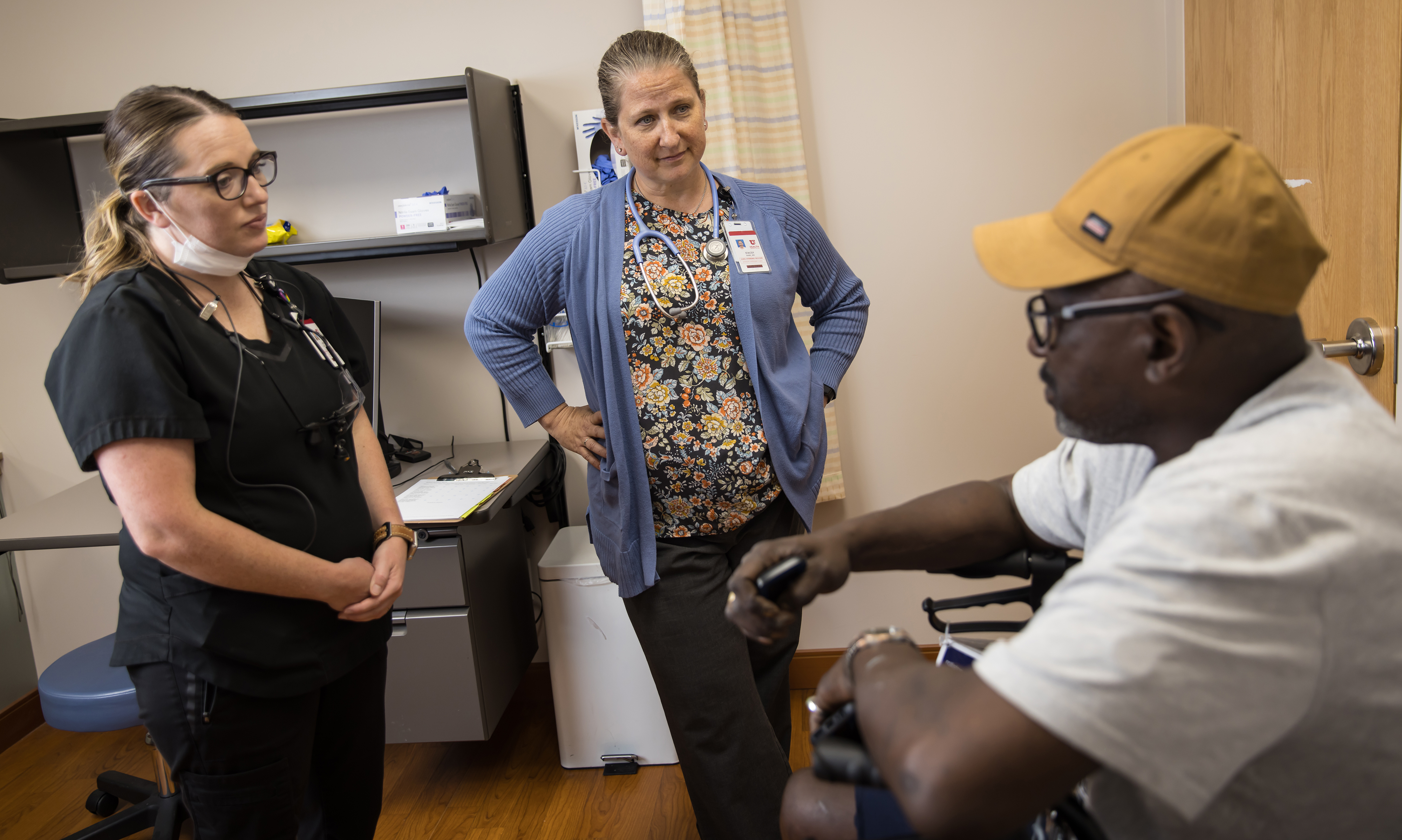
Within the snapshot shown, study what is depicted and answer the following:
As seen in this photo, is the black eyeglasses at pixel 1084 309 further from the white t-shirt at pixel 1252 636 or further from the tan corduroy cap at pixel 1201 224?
the white t-shirt at pixel 1252 636

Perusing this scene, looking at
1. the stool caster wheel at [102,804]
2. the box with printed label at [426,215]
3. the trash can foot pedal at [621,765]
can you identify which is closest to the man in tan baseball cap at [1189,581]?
the trash can foot pedal at [621,765]

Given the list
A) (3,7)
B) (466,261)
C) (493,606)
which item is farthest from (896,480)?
(3,7)

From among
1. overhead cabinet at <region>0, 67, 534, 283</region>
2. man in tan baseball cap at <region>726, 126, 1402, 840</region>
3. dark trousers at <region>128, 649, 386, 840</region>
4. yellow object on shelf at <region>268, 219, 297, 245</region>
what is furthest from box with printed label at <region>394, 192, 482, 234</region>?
man in tan baseball cap at <region>726, 126, 1402, 840</region>

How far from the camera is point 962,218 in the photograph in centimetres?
261

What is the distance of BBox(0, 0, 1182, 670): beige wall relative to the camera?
2523 mm

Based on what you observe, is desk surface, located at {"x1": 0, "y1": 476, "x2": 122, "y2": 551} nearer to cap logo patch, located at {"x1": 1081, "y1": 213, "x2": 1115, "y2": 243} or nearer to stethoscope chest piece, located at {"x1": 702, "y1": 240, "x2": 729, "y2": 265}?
stethoscope chest piece, located at {"x1": 702, "y1": 240, "x2": 729, "y2": 265}

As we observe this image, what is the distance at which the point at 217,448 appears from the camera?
4.19ft

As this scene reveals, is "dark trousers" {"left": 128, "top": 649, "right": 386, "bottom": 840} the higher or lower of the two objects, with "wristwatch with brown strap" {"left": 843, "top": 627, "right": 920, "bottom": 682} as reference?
lower

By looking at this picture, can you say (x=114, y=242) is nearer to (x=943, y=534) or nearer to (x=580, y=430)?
(x=580, y=430)

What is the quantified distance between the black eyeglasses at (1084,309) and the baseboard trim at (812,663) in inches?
83.8

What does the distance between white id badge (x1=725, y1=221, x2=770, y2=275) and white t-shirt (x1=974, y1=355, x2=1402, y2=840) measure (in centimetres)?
102

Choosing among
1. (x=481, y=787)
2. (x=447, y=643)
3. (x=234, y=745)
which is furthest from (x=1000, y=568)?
(x=481, y=787)

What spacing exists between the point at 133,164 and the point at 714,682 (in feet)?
4.32

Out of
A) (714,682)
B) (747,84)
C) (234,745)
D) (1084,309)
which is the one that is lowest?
(714,682)
